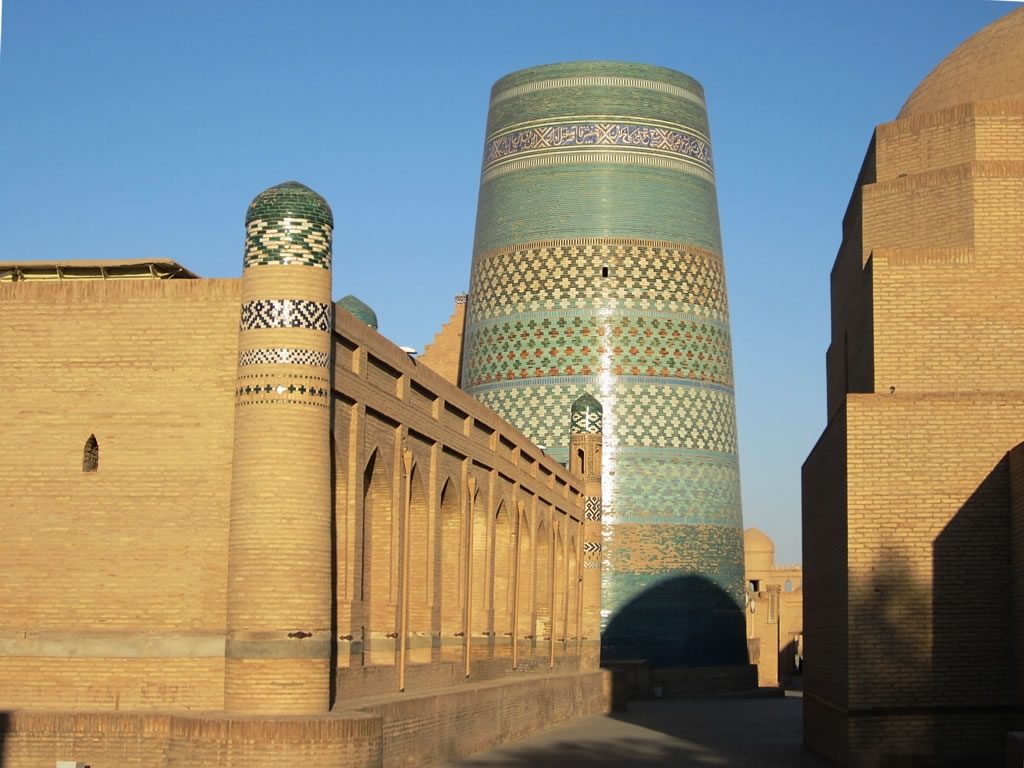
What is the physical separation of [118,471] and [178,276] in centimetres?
155

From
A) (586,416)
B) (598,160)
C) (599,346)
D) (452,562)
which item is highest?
(598,160)

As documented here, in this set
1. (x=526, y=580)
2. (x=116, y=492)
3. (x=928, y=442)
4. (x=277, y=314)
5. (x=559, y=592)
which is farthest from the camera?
(x=559, y=592)

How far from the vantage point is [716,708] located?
24203 mm

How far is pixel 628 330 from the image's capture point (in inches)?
1075

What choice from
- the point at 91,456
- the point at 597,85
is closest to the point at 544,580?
the point at 597,85

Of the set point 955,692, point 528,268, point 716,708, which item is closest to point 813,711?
point 955,692

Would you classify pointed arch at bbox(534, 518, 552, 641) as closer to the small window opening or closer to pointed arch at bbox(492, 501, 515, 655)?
pointed arch at bbox(492, 501, 515, 655)

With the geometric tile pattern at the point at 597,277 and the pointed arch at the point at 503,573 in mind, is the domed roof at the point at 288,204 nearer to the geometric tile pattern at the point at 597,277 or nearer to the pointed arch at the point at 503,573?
the pointed arch at the point at 503,573

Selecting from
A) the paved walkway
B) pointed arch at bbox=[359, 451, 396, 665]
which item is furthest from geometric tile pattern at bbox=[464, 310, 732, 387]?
pointed arch at bbox=[359, 451, 396, 665]

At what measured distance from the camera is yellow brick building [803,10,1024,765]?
12.4 m

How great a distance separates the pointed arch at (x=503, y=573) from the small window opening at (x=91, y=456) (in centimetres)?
839

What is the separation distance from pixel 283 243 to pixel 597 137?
16.3 metres

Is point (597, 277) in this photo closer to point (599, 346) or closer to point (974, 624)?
point (599, 346)

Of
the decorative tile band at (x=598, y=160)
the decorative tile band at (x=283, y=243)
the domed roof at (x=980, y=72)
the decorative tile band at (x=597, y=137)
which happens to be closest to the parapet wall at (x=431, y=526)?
the decorative tile band at (x=283, y=243)
